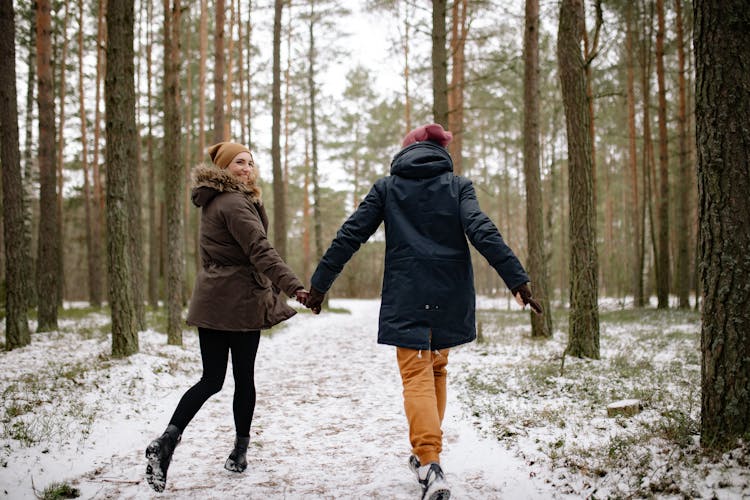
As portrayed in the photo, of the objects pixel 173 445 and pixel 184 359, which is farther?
pixel 184 359

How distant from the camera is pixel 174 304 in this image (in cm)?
943

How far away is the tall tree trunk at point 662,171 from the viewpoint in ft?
48.0

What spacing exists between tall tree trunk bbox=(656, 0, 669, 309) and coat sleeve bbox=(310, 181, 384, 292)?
47.8 feet

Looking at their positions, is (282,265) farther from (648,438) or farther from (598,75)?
(598,75)

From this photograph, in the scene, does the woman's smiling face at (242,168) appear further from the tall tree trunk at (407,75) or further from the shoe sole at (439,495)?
the tall tree trunk at (407,75)

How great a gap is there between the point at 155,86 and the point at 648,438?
22325 millimetres

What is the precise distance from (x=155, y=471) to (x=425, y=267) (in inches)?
83.7

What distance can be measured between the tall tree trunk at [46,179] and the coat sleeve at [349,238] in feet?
33.5

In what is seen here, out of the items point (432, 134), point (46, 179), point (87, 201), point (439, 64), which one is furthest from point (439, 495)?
point (87, 201)

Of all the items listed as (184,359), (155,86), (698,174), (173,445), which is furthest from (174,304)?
(155,86)

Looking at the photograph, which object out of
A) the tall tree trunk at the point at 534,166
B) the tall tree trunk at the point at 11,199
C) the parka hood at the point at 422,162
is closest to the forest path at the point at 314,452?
the parka hood at the point at 422,162

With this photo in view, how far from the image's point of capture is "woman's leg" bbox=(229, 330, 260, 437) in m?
3.47

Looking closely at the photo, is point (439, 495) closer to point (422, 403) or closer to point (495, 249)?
point (422, 403)

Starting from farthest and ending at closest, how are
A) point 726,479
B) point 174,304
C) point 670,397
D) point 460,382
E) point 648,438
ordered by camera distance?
point 174,304 → point 460,382 → point 670,397 → point 648,438 → point 726,479
